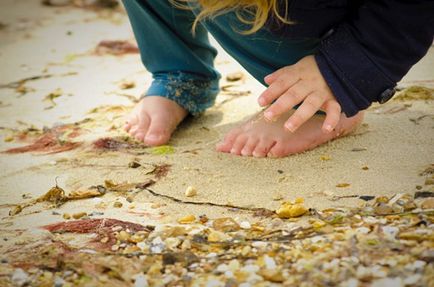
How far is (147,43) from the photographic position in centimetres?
202

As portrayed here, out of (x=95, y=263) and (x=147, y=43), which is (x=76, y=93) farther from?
(x=95, y=263)

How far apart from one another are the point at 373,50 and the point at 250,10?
32cm

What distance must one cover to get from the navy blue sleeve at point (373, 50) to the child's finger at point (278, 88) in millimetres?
81

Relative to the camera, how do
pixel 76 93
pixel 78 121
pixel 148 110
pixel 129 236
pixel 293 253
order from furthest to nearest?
1. pixel 76 93
2. pixel 78 121
3. pixel 148 110
4. pixel 129 236
5. pixel 293 253

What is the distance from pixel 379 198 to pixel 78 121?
1138 millimetres

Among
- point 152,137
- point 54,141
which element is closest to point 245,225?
point 152,137

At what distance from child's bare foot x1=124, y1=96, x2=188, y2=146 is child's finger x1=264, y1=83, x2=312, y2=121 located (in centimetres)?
46

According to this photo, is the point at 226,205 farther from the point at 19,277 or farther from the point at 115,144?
the point at 115,144

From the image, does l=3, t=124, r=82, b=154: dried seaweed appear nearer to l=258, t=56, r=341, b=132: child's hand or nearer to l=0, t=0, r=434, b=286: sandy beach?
l=0, t=0, r=434, b=286: sandy beach

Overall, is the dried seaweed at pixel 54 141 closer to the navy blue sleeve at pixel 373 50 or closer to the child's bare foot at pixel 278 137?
the child's bare foot at pixel 278 137

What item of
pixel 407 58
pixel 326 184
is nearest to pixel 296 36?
pixel 407 58

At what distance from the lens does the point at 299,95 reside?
4.82 feet

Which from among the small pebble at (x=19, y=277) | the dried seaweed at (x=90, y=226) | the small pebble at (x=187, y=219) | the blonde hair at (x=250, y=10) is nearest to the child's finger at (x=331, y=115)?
the blonde hair at (x=250, y=10)

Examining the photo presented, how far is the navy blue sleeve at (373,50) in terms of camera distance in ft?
4.66
